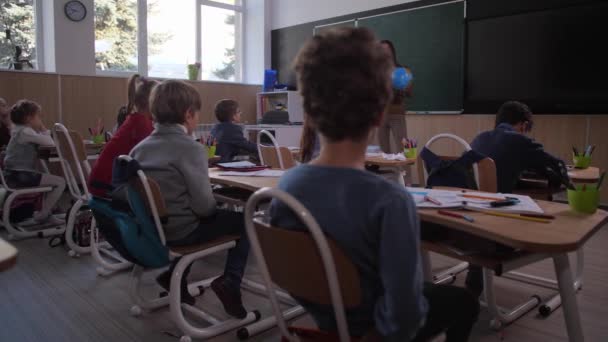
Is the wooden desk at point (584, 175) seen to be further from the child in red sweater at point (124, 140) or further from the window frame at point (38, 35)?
the window frame at point (38, 35)

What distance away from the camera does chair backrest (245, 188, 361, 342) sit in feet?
3.09

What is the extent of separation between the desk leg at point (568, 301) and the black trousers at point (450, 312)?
0.38 meters

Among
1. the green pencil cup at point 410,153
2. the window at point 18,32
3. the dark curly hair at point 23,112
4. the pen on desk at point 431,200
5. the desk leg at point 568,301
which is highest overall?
the window at point 18,32

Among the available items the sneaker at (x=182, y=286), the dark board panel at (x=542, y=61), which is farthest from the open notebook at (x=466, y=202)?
the dark board panel at (x=542, y=61)

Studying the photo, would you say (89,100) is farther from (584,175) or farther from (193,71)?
(584,175)

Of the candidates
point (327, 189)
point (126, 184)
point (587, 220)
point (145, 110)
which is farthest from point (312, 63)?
point (145, 110)

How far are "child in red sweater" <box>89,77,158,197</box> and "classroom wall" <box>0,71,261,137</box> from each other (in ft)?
11.3

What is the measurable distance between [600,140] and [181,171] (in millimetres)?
4174

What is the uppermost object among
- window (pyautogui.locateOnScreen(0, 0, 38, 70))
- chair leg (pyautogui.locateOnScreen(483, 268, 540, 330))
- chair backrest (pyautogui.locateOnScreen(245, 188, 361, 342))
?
window (pyautogui.locateOnScreen(0, 0, 38, 70))

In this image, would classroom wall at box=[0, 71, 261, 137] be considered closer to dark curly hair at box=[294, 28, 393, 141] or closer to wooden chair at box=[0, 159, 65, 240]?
wooden chair at box=[0, 159, 65, 240]

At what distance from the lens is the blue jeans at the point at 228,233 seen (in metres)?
1.95

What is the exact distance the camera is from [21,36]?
5742 millimetres

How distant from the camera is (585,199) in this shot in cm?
141

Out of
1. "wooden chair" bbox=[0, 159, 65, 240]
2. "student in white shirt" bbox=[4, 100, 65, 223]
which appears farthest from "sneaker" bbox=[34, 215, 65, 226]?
"student in white shirt" bbox=[4, 100, 65, 223]
